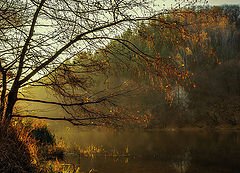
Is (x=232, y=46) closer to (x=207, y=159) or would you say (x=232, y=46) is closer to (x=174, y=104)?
(x=174, y=104)

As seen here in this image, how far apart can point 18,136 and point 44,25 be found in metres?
2.51

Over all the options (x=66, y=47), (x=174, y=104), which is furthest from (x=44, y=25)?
(x=174, y=104)

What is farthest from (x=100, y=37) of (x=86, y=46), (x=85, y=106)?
(x=85, y=106)

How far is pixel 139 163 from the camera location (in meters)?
9.15

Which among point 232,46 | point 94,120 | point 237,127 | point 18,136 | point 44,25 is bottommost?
point 237,127

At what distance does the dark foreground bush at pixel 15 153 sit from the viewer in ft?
15.0

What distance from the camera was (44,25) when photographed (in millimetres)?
4879

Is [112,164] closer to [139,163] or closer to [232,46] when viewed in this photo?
[139,163]

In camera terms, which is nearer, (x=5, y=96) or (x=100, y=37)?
(x=100, y=37)

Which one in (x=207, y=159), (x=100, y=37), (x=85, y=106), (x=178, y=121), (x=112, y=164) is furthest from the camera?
(x=178, y=121)

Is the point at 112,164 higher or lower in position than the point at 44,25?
lower

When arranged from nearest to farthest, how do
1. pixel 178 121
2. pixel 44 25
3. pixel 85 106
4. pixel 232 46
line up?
pixel 44 25 < pixel 85 106 < pixel 178 121 < pixel 232 46

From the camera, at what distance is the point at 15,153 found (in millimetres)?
4973

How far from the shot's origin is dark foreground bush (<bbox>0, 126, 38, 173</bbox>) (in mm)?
4578
